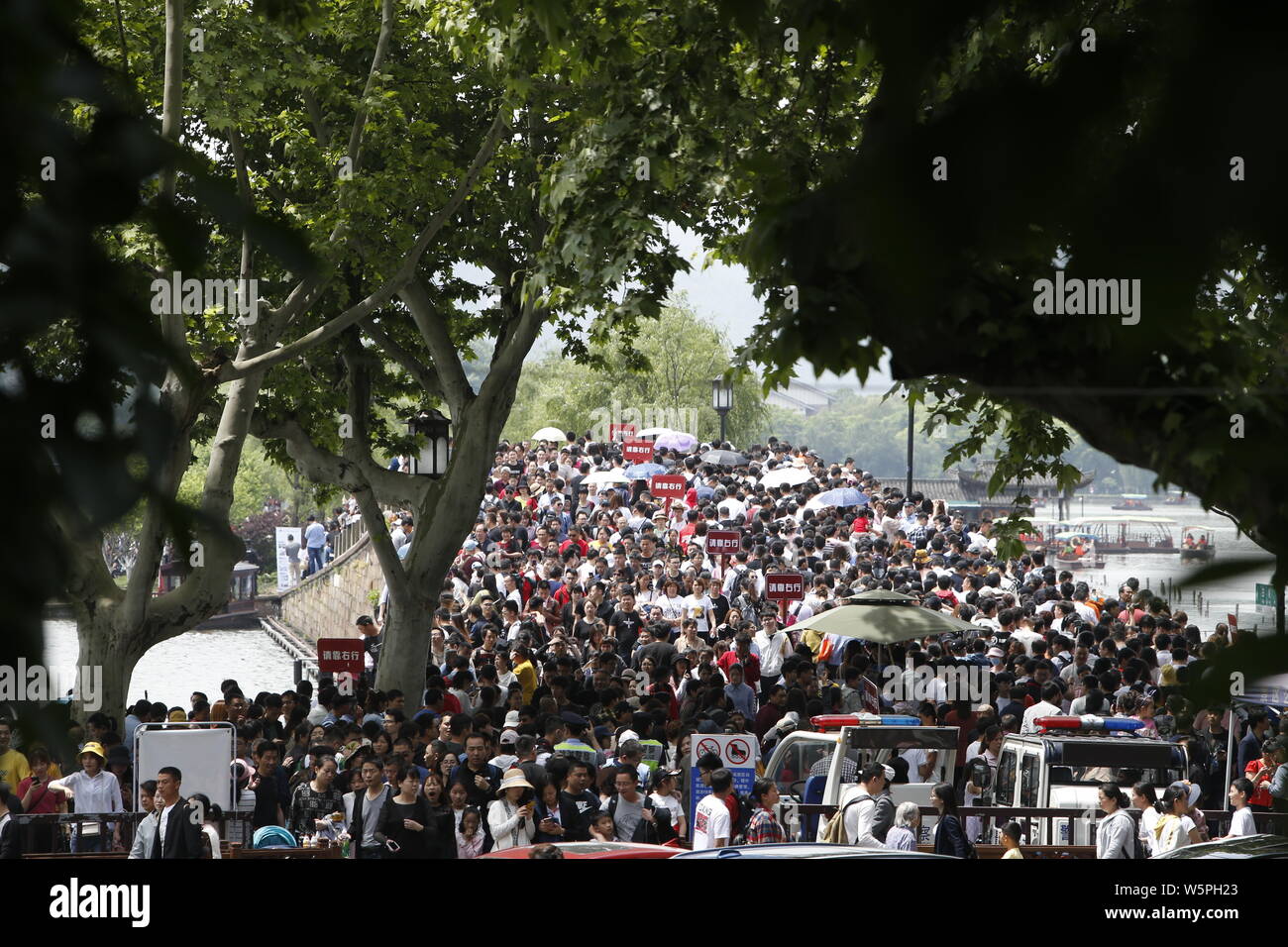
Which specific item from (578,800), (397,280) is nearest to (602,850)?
(578,800)

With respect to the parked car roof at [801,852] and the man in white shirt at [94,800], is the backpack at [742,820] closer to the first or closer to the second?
the parked car roof at [801,852]

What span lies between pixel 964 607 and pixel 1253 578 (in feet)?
61.9

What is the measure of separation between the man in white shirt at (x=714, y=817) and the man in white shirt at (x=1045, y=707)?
3126 mm

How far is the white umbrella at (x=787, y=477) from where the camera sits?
107 feet

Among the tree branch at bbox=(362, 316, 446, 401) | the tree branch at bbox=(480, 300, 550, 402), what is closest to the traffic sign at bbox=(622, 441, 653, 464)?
the tree branch at bbox=(362, 316, 446, 401)

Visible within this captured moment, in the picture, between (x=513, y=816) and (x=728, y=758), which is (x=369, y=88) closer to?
(x=728, y=758)

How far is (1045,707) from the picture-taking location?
13.3 m

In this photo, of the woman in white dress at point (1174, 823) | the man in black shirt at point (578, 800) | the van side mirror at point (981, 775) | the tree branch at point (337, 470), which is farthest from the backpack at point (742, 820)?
the tree branch at point (337, 470)

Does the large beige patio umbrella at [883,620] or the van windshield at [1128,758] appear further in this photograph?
the large beige patio umbrella at [883,620]

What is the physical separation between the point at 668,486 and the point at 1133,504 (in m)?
25.4

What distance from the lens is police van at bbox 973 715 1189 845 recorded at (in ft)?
33.3

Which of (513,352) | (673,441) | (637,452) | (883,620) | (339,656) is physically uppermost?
(673,441)
